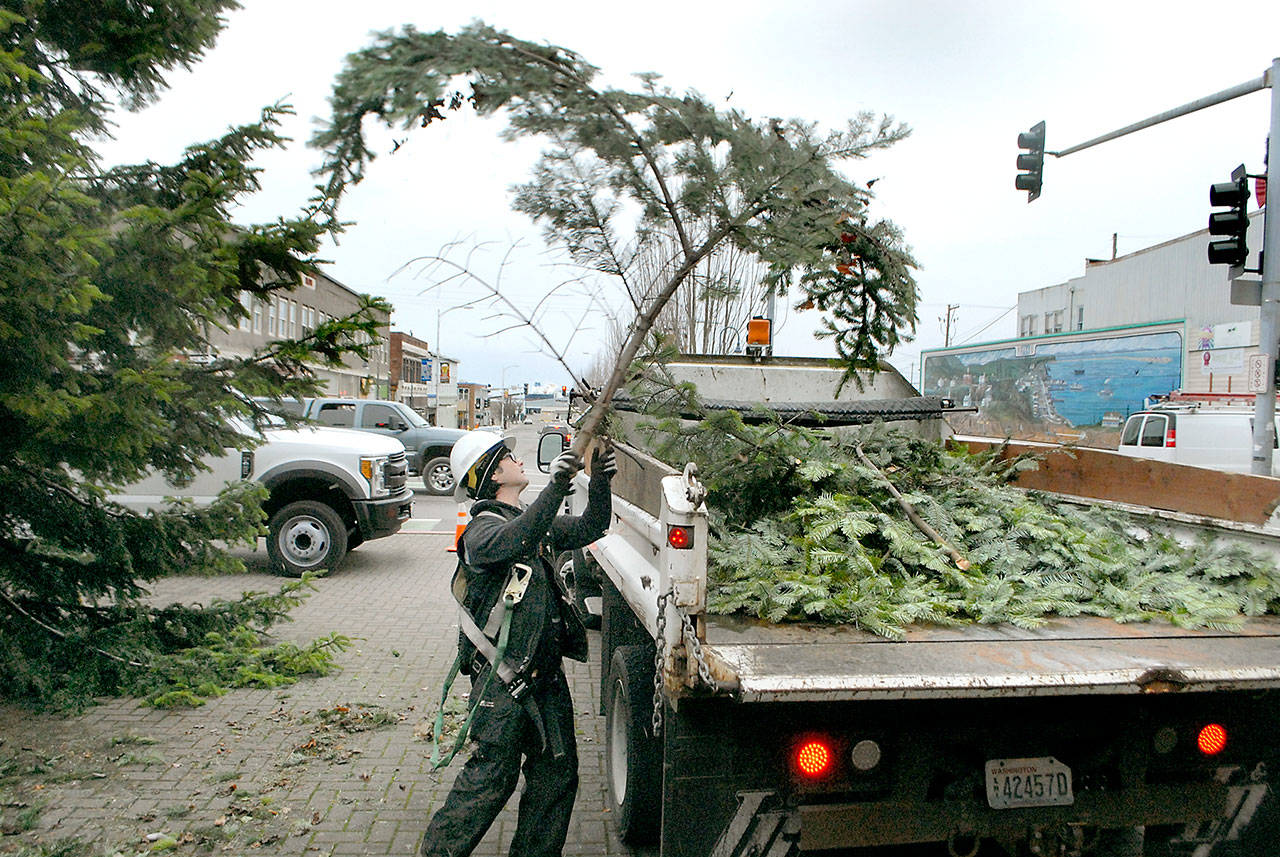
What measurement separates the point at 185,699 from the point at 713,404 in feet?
12.5

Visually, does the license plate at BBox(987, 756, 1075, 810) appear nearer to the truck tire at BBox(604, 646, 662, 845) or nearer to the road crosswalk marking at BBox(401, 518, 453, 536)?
the truck tire at BBox(604, 646, 662, 845)

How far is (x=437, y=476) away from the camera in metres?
18.7

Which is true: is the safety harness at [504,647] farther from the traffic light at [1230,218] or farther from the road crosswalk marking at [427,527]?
the road crosswalk marking at [427,527]

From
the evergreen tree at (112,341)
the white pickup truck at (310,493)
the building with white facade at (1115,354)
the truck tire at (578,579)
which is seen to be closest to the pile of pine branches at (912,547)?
the truck tire at (578,579)

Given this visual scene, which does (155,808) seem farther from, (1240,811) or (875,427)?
(1240,811)

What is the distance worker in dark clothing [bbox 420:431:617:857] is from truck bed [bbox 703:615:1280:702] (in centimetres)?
78

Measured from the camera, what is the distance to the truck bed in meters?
2.46

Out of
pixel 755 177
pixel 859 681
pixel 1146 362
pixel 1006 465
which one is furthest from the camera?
pixel 1146 362

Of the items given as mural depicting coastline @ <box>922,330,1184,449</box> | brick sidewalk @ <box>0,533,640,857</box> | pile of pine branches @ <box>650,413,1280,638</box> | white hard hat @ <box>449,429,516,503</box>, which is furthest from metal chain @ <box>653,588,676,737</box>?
mural depicting coastline @ <box>922,330,1184,449</box>

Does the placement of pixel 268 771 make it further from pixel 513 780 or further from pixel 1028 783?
pixel 1028 783

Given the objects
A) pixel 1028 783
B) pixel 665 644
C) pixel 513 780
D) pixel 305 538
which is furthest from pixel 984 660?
pixel 305 538

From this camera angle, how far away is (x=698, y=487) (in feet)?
9.12

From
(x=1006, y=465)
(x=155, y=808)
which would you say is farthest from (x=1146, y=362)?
(x=155, y=808)

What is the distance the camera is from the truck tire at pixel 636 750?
3.61m
